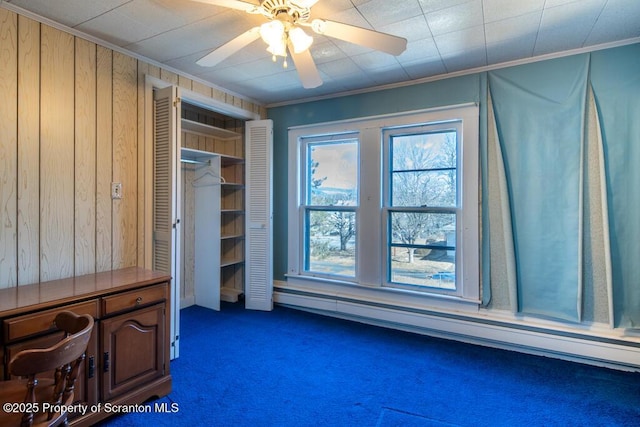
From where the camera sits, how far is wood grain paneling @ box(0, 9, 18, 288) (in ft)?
6.69

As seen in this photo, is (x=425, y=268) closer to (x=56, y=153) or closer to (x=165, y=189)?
(x=165, y=189)

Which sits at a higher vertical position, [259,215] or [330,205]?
[330,205]

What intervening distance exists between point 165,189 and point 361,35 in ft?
6.44

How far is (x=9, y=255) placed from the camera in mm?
2078

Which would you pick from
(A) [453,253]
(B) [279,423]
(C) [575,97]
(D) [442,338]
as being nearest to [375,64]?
(C) [575,97]

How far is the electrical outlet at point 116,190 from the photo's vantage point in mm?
2586

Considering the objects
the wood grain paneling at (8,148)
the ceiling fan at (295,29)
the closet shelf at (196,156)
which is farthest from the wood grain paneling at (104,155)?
the ceiling fan at (295,29)

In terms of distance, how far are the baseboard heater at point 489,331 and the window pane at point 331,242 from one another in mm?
331

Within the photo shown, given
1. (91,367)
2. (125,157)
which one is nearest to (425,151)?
(125,157)

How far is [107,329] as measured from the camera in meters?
1.98

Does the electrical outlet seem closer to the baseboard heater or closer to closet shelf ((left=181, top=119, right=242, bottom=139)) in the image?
closet shelf ((left=181, top=119, right=242, bottom=139))

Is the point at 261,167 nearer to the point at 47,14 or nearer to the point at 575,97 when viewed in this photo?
the point at 47,14

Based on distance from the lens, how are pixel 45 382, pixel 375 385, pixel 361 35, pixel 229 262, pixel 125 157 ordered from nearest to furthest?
pixel 45 382, pixel 361 35, pixel 375 385, pixel 125 157, pixel 229 262

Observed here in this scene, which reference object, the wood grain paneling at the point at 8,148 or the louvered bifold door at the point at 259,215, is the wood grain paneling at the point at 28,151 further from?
the louvered bifold door at the point at 259,215
